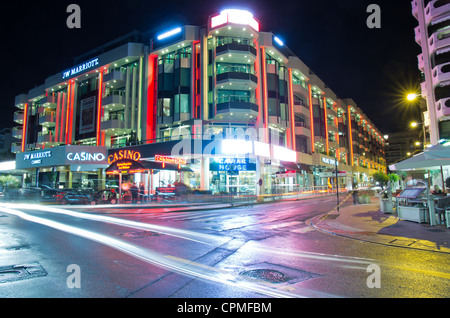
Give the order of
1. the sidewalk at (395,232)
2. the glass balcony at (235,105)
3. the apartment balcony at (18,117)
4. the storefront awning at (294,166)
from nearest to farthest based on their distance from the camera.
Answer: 1. the sidewalk at (395,232)
2. the glass balcony at (235,105)
3. the storefront awning at (294,166)
4. the apartment balcony at (18,117)

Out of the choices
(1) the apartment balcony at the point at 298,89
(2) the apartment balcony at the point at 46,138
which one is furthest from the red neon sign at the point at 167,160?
(2) the apartment balcony at the point at 46,138

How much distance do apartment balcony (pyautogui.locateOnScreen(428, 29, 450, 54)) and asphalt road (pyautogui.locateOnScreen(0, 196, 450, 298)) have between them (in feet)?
97.7

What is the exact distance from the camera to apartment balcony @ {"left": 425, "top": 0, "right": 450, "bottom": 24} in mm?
27875

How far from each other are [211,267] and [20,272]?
3622 millimetres

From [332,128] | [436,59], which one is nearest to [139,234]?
[436,59]

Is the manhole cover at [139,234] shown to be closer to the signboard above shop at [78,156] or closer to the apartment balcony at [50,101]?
the signboard above shop at [78,156]

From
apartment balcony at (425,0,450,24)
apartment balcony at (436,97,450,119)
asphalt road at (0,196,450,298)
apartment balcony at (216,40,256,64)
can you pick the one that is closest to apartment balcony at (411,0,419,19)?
apartment balcony at (425,0,450,24)

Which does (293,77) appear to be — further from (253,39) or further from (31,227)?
(31,227)

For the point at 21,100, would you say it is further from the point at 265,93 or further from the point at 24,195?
the point at 265,93

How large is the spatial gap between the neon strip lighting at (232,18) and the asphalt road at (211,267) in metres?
32.4

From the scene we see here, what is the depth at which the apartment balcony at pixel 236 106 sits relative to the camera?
3422cm
